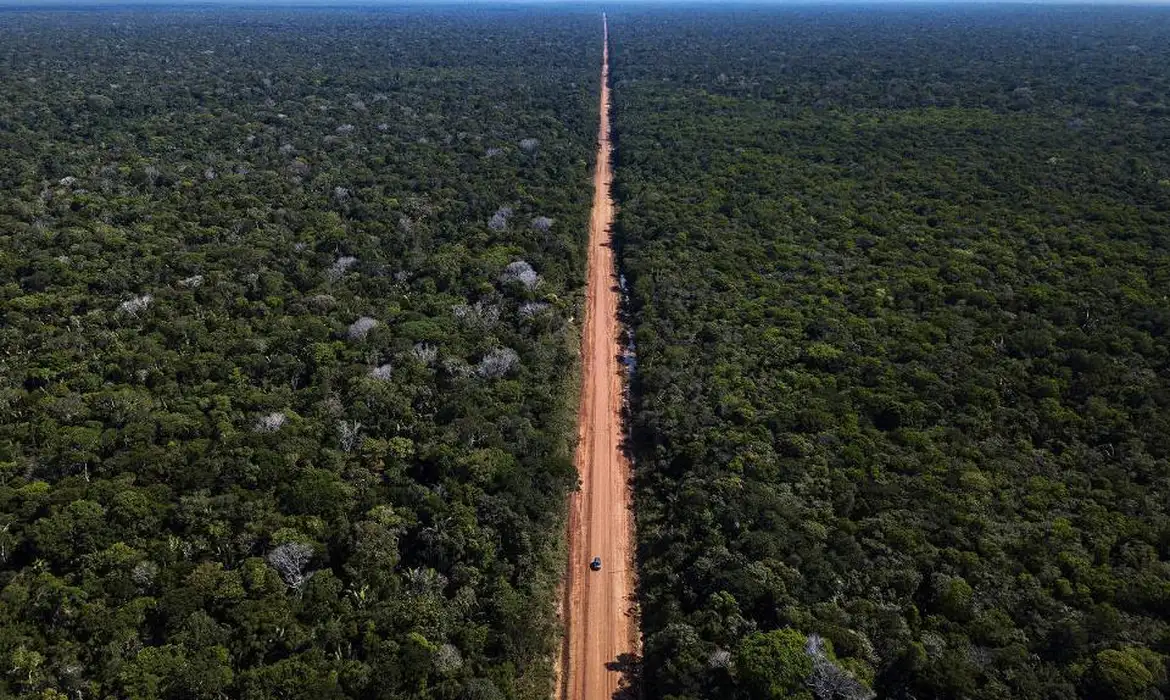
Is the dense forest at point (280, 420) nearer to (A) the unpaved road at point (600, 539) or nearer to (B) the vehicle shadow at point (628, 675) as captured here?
(A) the unpaved road at point (600, 539)

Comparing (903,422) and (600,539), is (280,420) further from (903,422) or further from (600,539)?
(903,422)

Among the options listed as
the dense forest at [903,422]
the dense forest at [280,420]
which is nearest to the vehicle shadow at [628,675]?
the dense forest at [903,422]

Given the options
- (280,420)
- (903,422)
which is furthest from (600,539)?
(903,422)

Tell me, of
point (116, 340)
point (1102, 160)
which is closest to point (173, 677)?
point (116, 340)

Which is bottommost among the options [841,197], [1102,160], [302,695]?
[302,695]

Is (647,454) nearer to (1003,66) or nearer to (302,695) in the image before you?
(302,695)
